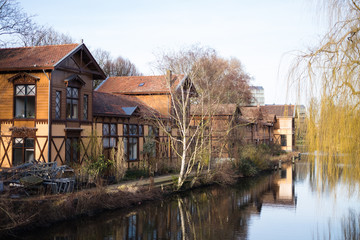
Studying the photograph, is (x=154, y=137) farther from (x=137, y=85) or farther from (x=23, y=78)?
(x=23, y=78)

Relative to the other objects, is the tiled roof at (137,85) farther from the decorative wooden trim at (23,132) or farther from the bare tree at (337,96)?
the bare tree at (337,96)

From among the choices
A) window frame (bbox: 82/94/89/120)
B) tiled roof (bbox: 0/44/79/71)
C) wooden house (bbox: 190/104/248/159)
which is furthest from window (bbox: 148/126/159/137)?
tiled roof (bbox: 0/44/79/71)

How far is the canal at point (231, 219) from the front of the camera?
1229 centimetres

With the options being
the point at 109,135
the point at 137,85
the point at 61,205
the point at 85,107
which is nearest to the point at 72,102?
the point at 85,107

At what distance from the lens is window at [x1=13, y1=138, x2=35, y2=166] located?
704 inches

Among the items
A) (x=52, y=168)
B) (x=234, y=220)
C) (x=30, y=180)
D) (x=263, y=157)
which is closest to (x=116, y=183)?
(x=52, y=168)

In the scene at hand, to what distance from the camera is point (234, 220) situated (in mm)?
15078

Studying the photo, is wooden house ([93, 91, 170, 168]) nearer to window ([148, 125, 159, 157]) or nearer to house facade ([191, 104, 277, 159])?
window ([148, 125, 159, 157])

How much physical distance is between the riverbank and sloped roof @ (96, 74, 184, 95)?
870 cm

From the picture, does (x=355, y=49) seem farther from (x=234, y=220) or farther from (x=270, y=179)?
(x=270, y=179)

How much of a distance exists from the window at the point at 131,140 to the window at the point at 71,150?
167 inches

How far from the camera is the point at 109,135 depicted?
2167cm

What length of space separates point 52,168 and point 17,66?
17.9ft

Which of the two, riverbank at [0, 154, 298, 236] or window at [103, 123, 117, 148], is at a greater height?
window at [103, 123, 117, 148]
